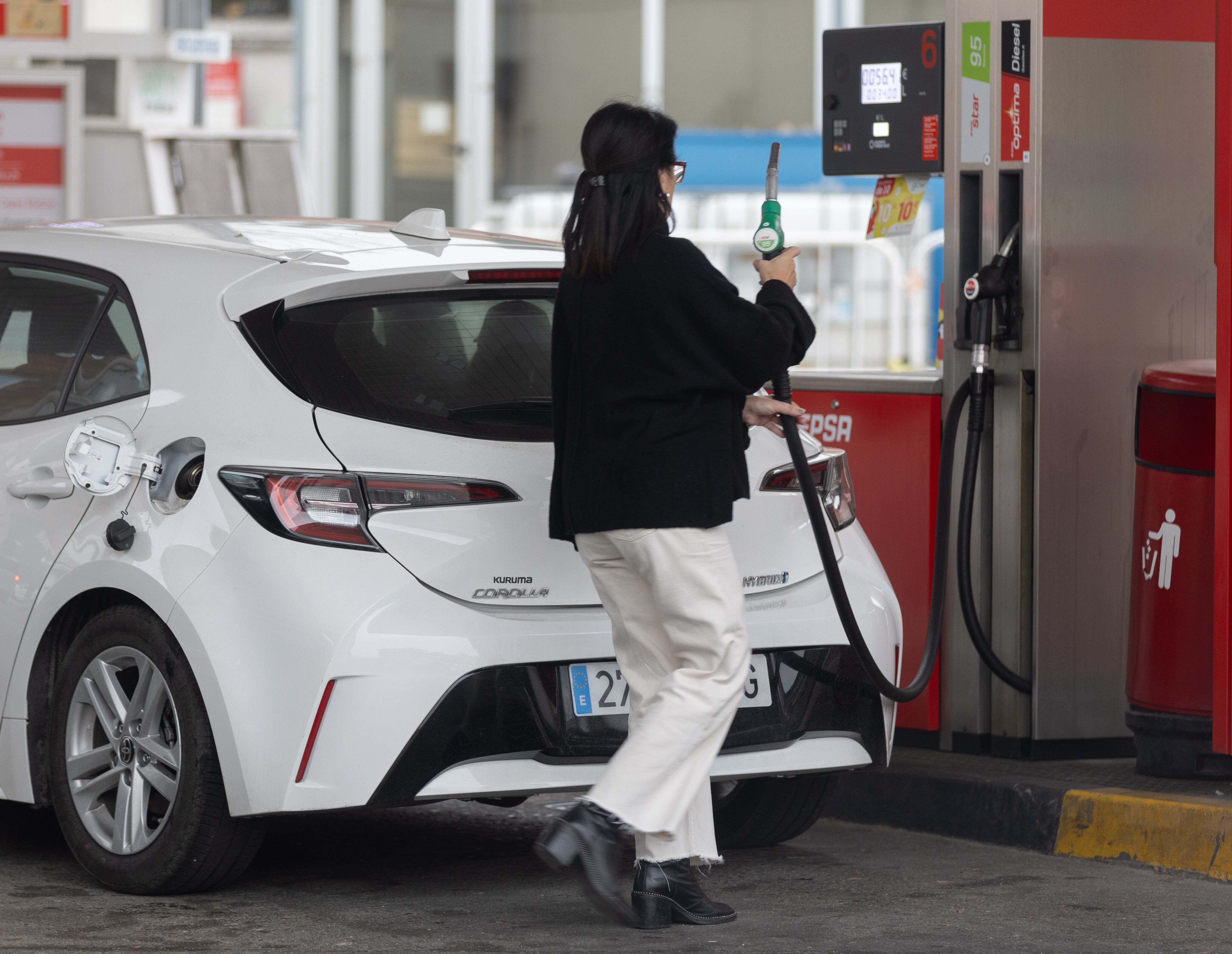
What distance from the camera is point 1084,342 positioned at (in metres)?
5.88

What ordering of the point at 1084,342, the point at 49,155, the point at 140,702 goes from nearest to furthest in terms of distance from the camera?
the point at 140,702, the point at 1084,342, the point at 49,155

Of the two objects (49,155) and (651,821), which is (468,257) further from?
(49,155)

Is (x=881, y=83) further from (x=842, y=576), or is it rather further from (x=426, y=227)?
(x=842, y=576)

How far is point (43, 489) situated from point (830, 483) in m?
1.84

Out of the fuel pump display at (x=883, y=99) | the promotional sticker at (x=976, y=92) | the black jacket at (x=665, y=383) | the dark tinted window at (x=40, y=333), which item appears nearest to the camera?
the black jacket at (x=665, y=383)

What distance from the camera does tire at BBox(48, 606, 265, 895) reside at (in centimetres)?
438

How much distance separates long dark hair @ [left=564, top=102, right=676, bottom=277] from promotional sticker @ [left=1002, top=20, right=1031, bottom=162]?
1.99 m

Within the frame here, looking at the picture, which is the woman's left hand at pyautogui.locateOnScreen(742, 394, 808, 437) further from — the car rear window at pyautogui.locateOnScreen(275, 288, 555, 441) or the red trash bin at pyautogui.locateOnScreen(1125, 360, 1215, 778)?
the red trash bin at pyautogui.locateOnScreen(1125, 360, 1215, 778)

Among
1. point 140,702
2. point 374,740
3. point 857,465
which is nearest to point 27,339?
point 140,702

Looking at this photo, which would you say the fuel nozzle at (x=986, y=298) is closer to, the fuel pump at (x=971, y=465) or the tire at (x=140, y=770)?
the fuel pump at (x=971, y=465)

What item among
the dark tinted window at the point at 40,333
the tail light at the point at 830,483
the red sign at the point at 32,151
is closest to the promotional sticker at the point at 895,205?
the tail light at the point at 830,483

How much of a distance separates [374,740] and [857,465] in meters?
2.53

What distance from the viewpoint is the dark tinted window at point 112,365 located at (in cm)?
468

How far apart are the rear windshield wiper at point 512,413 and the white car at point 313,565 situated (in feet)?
0.04
